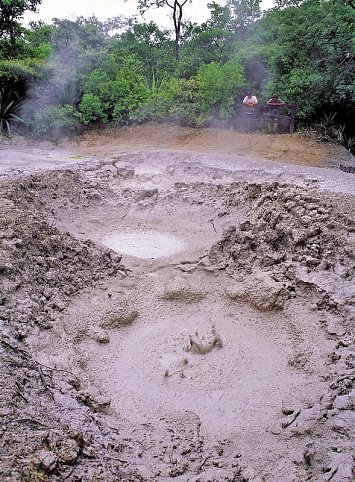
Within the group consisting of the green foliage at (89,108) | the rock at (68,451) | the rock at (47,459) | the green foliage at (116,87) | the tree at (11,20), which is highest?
the tree at (11,20)

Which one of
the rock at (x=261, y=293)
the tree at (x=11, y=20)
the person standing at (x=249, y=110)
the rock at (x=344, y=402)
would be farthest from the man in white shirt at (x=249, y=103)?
the rock at (x=344, y=402)

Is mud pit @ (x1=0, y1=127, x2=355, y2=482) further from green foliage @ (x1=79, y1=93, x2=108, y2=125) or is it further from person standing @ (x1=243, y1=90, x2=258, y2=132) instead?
green foliage @ (x1=79, y1=93, x2=108, y2=125)

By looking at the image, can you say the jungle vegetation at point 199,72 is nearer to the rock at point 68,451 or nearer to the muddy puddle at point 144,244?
the muddy puddle at point 144,244

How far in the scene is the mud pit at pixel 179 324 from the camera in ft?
11.1

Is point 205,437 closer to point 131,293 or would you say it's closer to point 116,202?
point 131,293

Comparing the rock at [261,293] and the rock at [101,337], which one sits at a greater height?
the rock at [261,293]

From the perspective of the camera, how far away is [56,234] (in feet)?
21.7

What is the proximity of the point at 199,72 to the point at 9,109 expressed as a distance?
6205mm

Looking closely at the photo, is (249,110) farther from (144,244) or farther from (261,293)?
(261,293)

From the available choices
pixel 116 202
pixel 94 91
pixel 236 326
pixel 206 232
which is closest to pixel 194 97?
pixel 94 91

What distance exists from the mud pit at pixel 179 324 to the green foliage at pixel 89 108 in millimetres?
4337

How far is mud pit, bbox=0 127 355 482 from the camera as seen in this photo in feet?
11.1

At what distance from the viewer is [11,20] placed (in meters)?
13.9

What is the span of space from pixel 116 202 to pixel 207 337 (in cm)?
470
